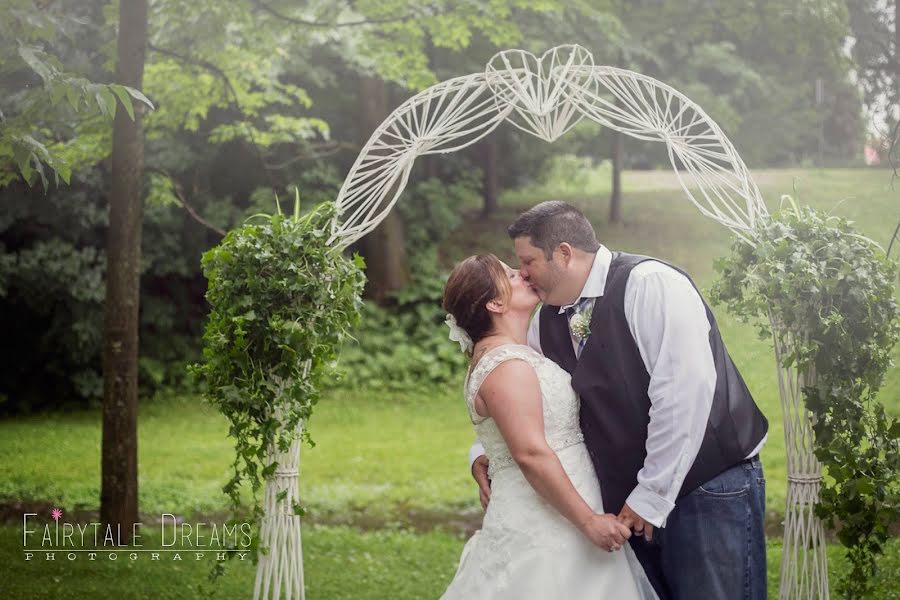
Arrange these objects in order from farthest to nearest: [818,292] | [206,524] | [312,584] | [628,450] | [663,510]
A: [206,524]
[312,584]
[818,292]
[628,450]
[663,510]

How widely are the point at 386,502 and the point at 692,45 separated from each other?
11110mm

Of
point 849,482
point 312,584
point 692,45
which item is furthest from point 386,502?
point 692,45

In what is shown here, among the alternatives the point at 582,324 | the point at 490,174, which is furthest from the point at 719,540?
the point at 490,174

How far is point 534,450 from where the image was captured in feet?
9.52

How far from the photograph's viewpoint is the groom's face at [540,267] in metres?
3.13

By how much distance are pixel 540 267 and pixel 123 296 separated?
371 cm

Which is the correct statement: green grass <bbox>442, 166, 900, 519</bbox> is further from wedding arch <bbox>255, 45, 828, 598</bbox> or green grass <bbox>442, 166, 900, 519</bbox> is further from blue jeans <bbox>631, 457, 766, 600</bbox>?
blue jeans <bbox>631, 457, 766, 600</bbox>

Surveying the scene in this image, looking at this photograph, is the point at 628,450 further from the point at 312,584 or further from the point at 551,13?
the point at 551,13

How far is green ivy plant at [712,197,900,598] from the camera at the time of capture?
367 centimetres

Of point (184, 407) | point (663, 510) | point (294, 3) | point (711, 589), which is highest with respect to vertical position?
point (294, 3)

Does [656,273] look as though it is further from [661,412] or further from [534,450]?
[534,450]

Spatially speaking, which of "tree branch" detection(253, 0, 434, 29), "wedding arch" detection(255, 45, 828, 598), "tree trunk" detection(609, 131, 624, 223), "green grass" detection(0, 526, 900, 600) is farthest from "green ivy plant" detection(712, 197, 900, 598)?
"tree trunk" detection(609, 131, 624, 223)

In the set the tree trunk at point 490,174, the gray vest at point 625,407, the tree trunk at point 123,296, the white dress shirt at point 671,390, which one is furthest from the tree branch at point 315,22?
the tree trunk at point 490,174

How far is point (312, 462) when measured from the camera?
30.7ft
